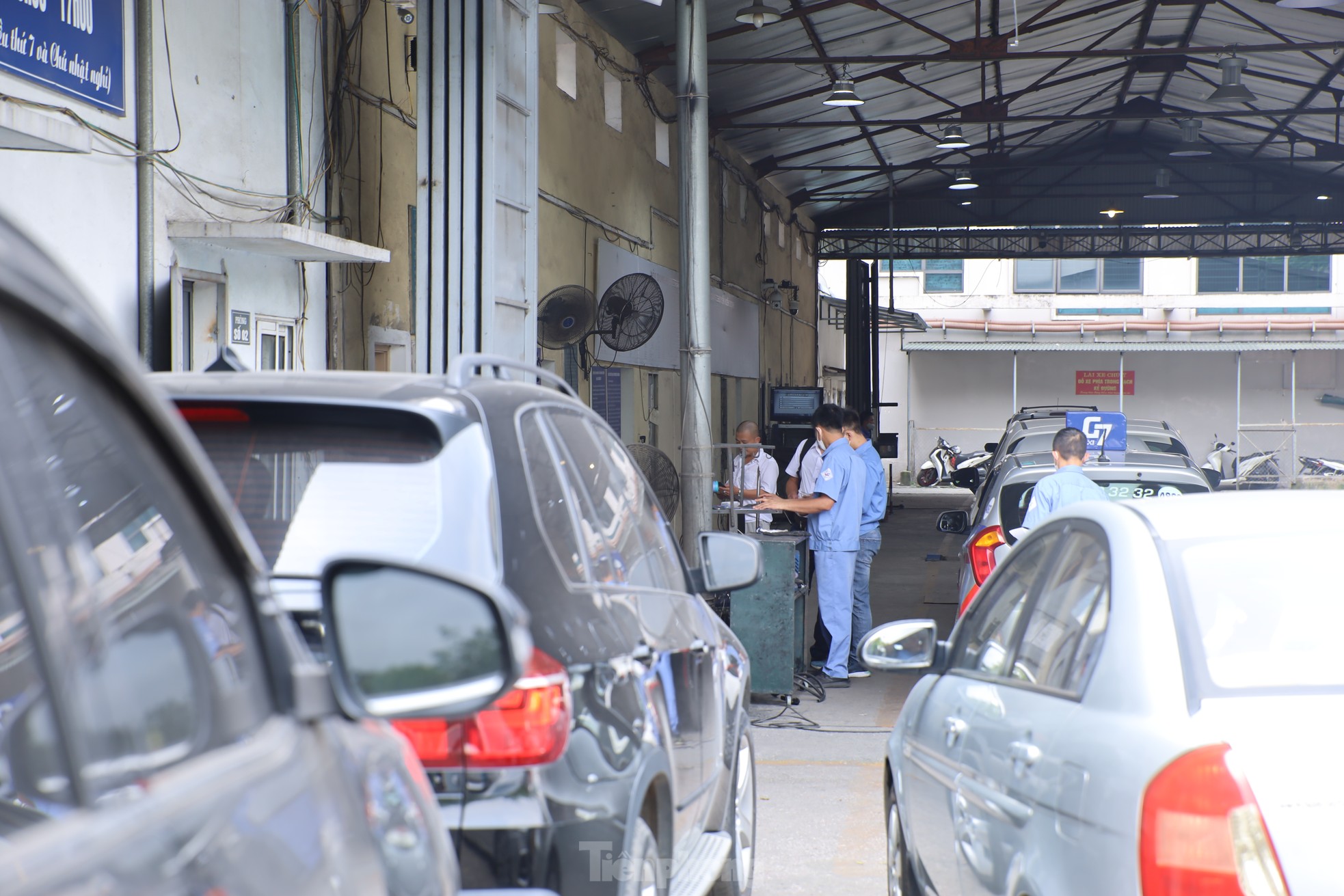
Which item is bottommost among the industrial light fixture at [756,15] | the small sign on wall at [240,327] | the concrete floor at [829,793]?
the concrete floor at [829,793]

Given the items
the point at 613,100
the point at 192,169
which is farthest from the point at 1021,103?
the point at 192,169

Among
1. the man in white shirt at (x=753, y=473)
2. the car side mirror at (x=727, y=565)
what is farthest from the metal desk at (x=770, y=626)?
the car side mirror at (x=727, y=565)

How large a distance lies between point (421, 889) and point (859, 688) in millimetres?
8280

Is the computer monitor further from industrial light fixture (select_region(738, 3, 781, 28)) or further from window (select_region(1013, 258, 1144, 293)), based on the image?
window (select_region(1013, 258, 1144, 293))

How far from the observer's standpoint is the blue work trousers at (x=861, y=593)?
10297mm

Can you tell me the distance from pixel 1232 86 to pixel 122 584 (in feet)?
61.6

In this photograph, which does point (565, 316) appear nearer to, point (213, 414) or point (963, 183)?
Result: point (213, 414)

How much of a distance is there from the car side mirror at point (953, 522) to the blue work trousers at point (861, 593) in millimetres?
481

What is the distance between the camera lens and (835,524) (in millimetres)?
9711

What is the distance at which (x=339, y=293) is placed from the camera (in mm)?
10172

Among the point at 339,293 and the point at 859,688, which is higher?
the point at 339,293

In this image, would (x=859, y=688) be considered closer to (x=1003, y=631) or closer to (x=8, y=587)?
(x=1003, y=631)

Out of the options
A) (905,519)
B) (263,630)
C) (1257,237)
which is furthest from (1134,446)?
(1257,237)

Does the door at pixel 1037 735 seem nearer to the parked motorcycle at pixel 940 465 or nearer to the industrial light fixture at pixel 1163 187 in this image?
the industrial light fixture at pixel 1163 187
